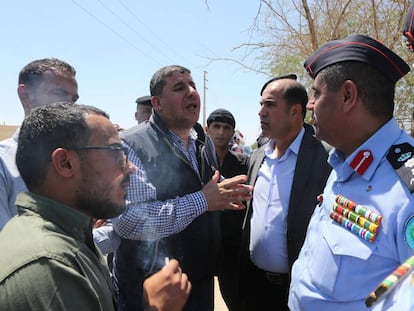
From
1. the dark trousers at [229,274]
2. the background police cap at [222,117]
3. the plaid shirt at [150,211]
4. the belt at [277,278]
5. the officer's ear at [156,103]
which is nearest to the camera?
the plaid shirt at [150,211]

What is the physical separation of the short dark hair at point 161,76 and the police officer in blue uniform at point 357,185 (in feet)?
3.60

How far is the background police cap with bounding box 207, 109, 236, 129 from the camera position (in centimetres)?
501

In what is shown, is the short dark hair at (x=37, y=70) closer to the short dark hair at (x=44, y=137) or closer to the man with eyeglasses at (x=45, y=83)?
the man with eyeglasses at (x=45, y=83)

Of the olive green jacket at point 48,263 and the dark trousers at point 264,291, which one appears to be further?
the dark trousers at point 264,291

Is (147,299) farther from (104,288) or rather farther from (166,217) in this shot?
(166,217)

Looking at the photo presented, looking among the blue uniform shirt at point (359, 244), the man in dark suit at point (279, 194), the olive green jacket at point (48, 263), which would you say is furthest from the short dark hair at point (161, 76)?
the olive green jacket at point (48, 263)

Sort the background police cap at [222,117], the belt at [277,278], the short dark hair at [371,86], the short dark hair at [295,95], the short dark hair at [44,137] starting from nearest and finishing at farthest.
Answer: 1. the short dark hair at [44,137]
2. the short dark hair at [371,86]
3. the belt at [277,278]
4. the short dark hair at [295,95]
5. the background police cap at [222,117]

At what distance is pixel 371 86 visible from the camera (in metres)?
1.75

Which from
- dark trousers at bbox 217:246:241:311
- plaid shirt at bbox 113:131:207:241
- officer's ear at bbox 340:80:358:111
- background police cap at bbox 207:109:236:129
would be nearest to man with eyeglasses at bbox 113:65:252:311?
plaid shirt at bbox 113:131:207:241

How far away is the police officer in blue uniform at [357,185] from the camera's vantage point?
1.51 m

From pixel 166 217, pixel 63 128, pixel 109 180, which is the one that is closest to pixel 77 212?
pixel 109 180

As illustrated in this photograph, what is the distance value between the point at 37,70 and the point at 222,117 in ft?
8.80

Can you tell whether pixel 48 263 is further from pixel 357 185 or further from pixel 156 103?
pixel 156 103

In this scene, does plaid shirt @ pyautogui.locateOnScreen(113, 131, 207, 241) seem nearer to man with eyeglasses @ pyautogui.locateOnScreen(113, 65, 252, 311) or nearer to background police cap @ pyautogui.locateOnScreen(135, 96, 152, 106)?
man with eyeglasses @ pyautogui.locateOnScreen(113, 65, 252, 311)
